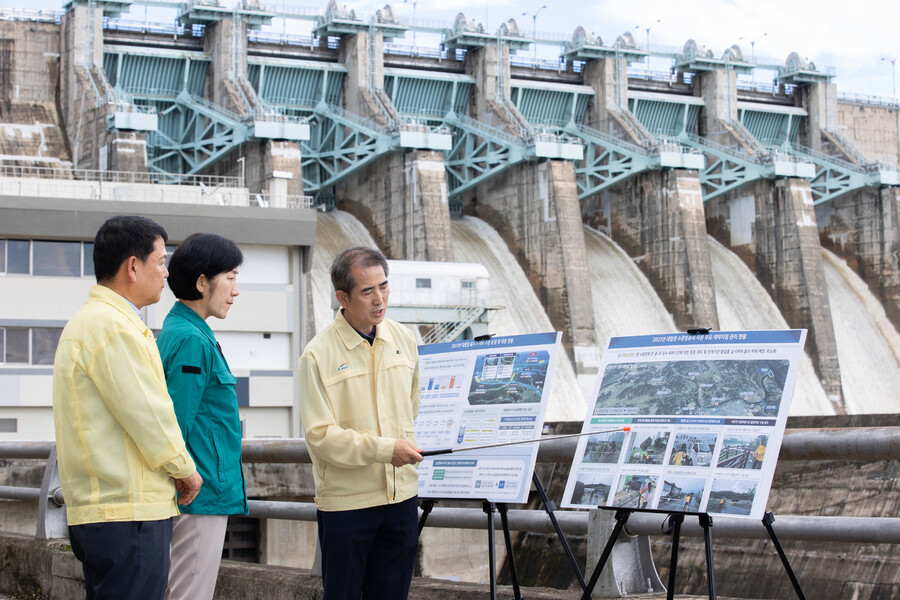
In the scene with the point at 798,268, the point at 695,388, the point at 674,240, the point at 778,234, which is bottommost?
the point at 695,388

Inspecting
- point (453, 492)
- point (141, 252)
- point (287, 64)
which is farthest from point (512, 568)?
point (287, 64)

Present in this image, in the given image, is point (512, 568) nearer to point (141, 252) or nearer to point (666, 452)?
point (666, 452)

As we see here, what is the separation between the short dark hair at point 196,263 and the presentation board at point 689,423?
176 cm

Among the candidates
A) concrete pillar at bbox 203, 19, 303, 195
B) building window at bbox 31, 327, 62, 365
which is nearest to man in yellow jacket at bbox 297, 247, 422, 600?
building window at bbox 31, 327, 62, 365

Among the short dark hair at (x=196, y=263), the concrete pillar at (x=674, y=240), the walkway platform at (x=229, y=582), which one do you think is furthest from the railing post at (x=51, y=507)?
the concrete pillar at (x=674, y=240)

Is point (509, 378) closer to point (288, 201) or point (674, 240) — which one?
point (288, 201)

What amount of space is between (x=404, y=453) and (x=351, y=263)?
2.64 ft

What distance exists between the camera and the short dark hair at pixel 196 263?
16.0 feet

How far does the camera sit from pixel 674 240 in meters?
44.6

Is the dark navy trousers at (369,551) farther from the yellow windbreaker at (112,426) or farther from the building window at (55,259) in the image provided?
the building window at (55,259)

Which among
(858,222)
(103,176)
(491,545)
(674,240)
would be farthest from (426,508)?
(858,222)

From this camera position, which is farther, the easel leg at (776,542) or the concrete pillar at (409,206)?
the concrete pillar at (409,206)

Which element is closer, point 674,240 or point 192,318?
point 192,318

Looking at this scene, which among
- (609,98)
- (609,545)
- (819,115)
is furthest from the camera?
(819,115)
